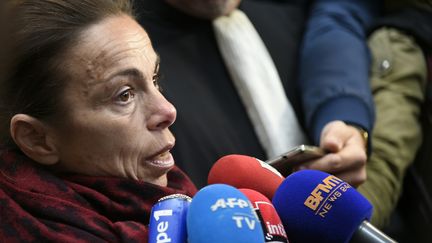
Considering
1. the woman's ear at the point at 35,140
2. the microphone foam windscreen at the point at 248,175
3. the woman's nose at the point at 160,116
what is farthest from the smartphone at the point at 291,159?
the woman's ear at the point at 35,140

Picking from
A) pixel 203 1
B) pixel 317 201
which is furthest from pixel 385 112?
pixel 317 201

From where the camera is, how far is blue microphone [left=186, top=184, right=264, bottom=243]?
2.05 ft

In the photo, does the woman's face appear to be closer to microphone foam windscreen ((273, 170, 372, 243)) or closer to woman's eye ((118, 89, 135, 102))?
woman's eye ((118, 89, 135, 102))

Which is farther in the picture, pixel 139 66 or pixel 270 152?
pixel 270 152

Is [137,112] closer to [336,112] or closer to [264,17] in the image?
[336,112]

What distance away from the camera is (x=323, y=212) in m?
0.77

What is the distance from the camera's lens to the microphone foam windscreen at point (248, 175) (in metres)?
0.87

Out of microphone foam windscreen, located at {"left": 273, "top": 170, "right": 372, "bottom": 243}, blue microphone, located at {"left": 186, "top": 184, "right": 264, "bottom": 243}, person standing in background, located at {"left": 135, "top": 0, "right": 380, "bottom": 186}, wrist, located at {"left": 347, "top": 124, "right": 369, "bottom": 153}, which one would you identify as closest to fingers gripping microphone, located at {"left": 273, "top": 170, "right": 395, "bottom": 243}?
microphone foam windscreen, located at {"left": 273, "top": 170, "right": 372, "bottom": 243}

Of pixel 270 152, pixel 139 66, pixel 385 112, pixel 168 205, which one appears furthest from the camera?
pixel 385 112

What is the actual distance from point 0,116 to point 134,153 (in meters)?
0.18

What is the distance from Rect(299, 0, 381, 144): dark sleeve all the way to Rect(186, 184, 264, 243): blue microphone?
711 mm

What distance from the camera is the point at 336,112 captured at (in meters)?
1.38

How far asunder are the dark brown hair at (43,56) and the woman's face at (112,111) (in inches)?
0.5

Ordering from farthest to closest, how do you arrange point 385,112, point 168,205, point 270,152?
point 385,112 → point 270,152 → point 168,205
